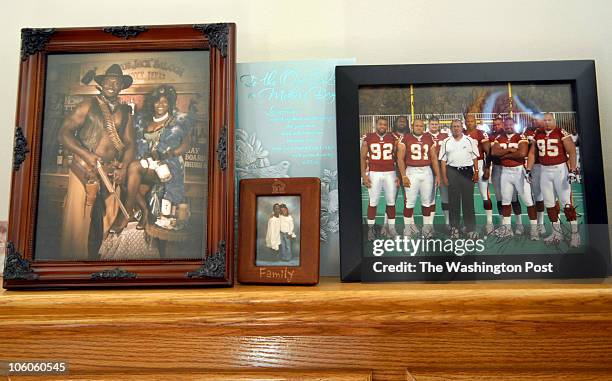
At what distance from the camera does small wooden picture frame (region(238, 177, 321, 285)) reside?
809 millimetres

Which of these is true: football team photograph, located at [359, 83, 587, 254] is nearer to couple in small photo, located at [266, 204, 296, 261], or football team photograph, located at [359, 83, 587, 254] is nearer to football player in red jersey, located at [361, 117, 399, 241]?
football player in red jersey, located at [361, 117, 399, 241]

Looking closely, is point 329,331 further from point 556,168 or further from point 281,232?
point 556,168

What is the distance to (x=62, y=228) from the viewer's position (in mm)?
837

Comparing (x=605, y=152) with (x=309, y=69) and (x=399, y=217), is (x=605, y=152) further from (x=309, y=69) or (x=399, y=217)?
(x=309, y=69)

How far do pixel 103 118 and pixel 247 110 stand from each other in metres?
0.25

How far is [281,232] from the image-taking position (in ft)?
2.73

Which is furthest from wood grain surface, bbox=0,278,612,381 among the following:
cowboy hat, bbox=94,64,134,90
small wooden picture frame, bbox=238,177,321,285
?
cowboy hat, bbox=94,64,134,90

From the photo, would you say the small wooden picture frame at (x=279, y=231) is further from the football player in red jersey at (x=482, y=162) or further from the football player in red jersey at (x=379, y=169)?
the football player in red jersey at (x=482, y=162)

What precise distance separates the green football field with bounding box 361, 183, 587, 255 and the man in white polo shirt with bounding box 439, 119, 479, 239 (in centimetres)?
1

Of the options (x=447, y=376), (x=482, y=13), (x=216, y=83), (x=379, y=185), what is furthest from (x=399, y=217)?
(x=482, y=13)

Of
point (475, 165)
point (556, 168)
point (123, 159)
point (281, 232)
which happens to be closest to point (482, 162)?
point (475, 165)

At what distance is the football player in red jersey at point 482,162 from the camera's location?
33.5 inches

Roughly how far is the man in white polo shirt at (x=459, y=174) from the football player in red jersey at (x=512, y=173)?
0.14ft

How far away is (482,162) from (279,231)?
36 centimetres
